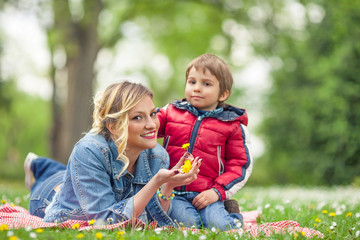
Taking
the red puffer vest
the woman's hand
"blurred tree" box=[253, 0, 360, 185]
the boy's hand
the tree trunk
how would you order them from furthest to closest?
the tree trunk
"blurred tree" box=[253, 0, 360, 185]
the red puffer vest
the boy's hand
the woman's hand

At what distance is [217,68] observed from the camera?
389cm

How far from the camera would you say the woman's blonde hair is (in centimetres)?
321

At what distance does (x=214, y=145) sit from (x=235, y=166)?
0.98 ft

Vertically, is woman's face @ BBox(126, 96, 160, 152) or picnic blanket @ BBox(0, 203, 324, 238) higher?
woman's face @ BBox(126, 96, 160, 152)

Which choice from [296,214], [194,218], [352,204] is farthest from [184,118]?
[352,204]

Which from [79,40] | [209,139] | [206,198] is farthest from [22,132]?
[206,198]

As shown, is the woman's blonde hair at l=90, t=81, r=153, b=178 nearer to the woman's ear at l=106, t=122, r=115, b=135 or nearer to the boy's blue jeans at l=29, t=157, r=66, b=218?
the woman's ear at l=106, t=122, r=115, b=135

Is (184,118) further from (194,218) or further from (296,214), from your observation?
(296,214)

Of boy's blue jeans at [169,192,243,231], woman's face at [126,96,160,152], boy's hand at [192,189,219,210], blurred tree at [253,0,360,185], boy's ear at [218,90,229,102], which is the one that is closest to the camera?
woman's face at [126,96,160,152]

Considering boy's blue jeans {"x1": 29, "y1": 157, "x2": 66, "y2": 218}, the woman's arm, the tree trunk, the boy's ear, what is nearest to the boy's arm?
the boy's ear

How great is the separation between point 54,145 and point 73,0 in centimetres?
518

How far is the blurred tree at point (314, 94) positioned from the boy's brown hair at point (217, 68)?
28.2 feet

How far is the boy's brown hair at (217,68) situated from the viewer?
3887 millimetres

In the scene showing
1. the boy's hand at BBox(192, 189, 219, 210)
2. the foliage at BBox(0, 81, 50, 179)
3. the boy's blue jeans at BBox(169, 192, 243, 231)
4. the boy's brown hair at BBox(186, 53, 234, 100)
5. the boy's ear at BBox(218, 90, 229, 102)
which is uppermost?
the boy's brown hair at BBox(186, 53, 234, 100)
